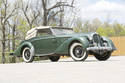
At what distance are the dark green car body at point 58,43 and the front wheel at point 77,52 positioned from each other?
17cm

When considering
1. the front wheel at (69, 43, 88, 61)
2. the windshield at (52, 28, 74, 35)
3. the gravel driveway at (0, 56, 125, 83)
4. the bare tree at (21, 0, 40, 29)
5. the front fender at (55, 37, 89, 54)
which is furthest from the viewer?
the bare tree at (21, 0, 40, 29)

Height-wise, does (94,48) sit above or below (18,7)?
below

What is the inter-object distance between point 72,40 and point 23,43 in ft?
9.20

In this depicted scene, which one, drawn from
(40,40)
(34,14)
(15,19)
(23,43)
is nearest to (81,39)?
(40,40)

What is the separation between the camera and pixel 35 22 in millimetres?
37906

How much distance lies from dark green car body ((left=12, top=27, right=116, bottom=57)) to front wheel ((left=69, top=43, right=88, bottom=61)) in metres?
0.17

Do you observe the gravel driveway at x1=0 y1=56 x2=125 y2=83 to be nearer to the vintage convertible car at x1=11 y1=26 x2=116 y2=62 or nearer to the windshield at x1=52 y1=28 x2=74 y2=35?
the vintage convertible car at x1=11 y1=26 x2=116 y2=62

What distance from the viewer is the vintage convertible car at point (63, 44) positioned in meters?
10.2

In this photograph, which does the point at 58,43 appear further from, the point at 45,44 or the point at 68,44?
the point at 45,44

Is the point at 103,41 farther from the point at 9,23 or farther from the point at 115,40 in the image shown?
the point at 9,23

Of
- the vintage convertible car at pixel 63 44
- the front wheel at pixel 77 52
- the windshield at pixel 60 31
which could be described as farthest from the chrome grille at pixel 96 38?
the windshield at pixel 60 31

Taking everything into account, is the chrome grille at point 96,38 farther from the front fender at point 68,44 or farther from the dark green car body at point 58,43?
the front fender at point 68,44

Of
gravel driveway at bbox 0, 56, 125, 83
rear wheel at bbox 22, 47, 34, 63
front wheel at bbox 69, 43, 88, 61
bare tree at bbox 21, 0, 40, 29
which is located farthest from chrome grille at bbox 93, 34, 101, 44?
bare tree at bbox 21, 0, 40, 29

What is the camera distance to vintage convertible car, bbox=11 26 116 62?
1024 centimetres
